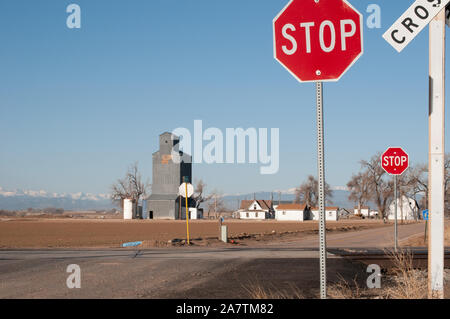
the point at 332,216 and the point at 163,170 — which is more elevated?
the point at 163,170

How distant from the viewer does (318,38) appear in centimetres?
496

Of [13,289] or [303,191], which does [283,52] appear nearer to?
[13,289]

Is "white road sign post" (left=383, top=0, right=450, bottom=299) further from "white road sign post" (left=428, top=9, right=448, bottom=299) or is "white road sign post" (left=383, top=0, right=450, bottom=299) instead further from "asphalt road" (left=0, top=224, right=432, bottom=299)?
"asphalt road" (left=0, top=224, right=432, bottom=299)

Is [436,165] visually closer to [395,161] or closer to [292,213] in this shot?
[395,161]

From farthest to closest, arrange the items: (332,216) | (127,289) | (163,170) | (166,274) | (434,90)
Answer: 1. (332,216)
2. (163,170)
3. (166,274)
4. (127,289)
5. (434,90)

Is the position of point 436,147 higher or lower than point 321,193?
higher

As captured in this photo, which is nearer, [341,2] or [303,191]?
[341,2]

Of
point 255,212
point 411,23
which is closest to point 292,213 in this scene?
point 255,212

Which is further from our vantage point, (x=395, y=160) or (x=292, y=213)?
(x=292, y=213)

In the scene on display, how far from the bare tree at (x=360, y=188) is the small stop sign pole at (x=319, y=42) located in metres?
98.1

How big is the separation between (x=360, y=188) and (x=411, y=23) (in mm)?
99255
